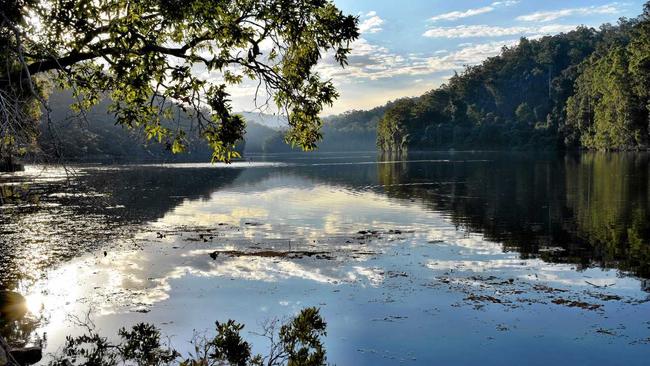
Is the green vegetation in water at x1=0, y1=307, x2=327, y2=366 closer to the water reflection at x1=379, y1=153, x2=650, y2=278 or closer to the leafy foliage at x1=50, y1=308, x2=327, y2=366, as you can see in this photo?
the leafy foliage at x1=50, y1=308, x2=327, y2=366

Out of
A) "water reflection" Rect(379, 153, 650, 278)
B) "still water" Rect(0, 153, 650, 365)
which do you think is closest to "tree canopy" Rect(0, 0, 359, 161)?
"still water" Rect(0, 153, 650, 365)

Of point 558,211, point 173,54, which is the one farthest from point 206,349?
point 558,211

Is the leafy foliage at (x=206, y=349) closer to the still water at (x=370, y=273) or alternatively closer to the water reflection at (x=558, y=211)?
the still water at (x=370, y=273)

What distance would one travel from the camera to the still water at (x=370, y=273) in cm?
1521

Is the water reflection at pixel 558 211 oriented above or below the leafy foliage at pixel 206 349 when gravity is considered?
above

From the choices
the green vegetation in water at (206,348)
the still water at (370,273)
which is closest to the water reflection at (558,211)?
the still water at (370,273)

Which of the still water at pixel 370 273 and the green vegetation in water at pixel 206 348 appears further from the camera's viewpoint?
the still water at pixel 370 273

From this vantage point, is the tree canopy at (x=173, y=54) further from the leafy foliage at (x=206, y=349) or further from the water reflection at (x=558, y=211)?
the water reflection at (x=558, y=211)

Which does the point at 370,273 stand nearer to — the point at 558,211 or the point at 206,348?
the point at 206,348

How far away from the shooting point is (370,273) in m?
22.9

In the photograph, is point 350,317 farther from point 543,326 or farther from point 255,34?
point 255,34

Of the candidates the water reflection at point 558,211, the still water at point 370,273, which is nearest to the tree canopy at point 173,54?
the still water at point 370,273

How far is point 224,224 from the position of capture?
127ft

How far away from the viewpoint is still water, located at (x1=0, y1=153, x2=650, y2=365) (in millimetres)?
15211
